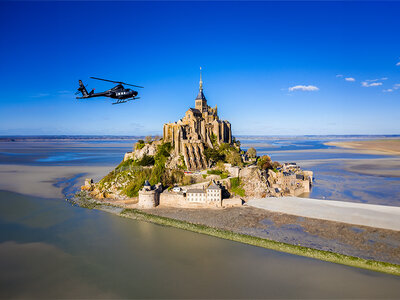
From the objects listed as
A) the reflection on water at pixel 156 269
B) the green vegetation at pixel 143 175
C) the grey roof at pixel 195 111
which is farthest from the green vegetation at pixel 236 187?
the grey roof at pixel 195 111

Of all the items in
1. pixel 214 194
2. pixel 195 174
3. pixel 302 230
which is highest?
pixel 195 174

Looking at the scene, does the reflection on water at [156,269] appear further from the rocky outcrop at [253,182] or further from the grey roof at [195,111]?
the grey roof at [195,111]

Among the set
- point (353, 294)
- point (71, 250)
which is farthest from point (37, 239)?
point (353, 294)

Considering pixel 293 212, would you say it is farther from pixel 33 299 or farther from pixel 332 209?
pixel 33 299

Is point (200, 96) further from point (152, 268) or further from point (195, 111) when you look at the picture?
point (152, 268)

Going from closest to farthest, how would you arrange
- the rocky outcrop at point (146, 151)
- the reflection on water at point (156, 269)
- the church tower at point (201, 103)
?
the reflection on water at point (156, 269) → the rocky outcrop at point (146, 151) → the church tower at point (201, 103)

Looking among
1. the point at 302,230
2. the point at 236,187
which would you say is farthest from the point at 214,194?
the point at 302,230
